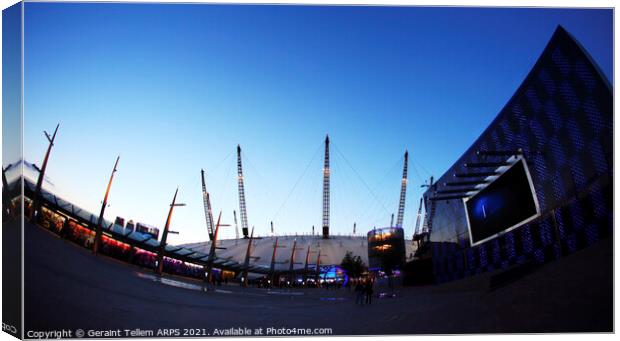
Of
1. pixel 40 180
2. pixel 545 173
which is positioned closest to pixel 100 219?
pixel 40 180

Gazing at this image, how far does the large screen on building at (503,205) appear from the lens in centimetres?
1920

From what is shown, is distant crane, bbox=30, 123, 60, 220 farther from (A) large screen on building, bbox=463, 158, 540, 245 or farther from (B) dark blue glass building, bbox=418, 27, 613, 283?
(A) large screen on building, bbox=463, 158, 540, 245

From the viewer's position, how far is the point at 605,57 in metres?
12.2

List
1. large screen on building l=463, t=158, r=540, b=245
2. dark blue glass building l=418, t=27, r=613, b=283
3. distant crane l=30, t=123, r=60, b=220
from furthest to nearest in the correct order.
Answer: large screen on building l=463, t=158, r=540, b=245 < dark blue glass building l=418, t=27, r=613, b=283 < distant crane l=30, t=123, r=60, b=220

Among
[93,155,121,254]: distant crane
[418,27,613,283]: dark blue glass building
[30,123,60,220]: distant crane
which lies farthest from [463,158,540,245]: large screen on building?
[30,123,60,220]: distant crane

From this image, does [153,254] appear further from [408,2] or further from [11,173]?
[408,2]

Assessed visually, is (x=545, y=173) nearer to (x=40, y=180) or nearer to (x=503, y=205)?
(x=503, y=205)

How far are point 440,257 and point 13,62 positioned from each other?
26.1 meters

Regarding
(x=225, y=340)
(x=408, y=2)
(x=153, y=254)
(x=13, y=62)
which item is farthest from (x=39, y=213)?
(x=408, y=2)

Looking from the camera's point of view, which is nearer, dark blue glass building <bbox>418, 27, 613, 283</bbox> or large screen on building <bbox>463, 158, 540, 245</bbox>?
dark blue glass building <bbox>418, 27, 613, 283</bbox>

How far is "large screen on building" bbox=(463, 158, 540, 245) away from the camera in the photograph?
1920cm

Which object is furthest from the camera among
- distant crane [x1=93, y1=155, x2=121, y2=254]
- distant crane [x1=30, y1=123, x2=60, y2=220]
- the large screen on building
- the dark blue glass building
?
the large screen on building

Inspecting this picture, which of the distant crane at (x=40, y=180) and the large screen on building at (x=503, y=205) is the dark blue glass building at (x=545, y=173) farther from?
the distant crane at (x=40, y=180)

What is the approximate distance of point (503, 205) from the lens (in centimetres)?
2131
